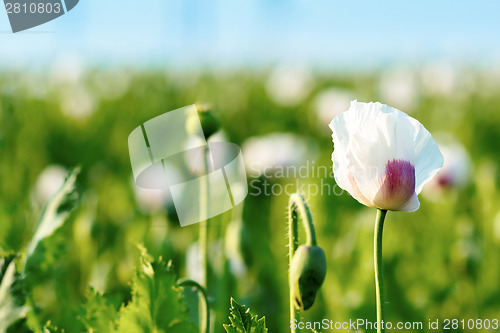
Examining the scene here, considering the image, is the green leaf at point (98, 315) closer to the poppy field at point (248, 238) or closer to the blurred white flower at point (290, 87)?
the poppy field at point (248, 238)

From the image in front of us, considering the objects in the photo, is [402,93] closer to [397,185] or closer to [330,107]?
[330,107]

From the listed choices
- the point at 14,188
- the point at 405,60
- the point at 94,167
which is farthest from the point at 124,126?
the point at 405,60

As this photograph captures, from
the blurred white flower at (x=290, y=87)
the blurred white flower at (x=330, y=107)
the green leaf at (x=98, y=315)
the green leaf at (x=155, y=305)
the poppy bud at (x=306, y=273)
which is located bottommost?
the blurred white flower at (x=290, y=87)

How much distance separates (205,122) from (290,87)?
99.6 inches

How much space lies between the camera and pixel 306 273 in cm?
57

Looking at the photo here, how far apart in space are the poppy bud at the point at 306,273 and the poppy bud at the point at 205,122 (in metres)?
0.27

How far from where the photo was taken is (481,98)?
389cm

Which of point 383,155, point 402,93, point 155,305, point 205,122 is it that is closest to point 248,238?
point 205,122

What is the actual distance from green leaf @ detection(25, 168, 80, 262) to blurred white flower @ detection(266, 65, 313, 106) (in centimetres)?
254

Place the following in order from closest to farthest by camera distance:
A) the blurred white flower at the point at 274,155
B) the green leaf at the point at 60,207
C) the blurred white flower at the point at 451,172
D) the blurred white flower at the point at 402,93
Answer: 1. the green leaf at the point at 60,207
2. the blurred white flower at the point at 451,172
3. the blurred white flower at the point at 274,155
4. the blurred white flower at the point at 402,93

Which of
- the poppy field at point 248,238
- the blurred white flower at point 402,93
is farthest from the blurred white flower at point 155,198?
the blurred white flower at point 402,93

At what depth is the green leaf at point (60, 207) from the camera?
0.75 m

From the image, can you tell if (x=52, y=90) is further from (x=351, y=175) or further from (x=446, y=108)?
(x=351, y=175)

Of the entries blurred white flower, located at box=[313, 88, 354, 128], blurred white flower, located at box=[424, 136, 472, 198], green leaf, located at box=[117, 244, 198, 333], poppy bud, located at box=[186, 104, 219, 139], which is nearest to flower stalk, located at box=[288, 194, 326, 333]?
green leaf, located at box=[117, 244, 198, 333]
